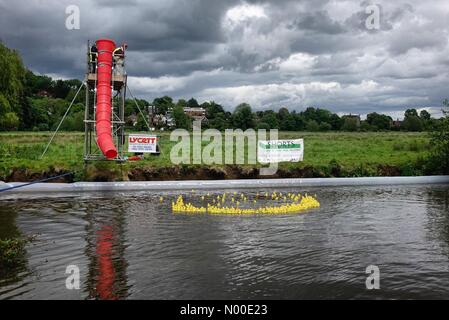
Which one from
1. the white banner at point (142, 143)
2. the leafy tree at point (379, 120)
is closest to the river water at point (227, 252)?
the white banner at point (142, 143)

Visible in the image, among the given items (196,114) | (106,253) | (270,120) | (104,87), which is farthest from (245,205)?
(196,114)

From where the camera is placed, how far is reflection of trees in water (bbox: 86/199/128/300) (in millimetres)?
8914

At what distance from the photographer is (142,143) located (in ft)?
96.2

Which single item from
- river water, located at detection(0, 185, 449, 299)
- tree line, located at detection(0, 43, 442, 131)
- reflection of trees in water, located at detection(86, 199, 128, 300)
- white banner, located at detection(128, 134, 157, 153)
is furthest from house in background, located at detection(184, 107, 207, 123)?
river water, located at detection(0, 185, 449, 299)

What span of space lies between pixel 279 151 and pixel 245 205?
11.1 meters

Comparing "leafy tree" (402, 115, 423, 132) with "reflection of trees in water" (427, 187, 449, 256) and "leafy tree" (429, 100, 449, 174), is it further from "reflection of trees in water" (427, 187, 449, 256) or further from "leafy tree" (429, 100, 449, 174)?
"reflection of trees in water" (427, 187, 449, 256)

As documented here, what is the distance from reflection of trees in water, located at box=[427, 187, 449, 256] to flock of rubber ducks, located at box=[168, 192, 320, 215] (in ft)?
16.2

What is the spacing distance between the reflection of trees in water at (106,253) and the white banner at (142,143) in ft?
33.9

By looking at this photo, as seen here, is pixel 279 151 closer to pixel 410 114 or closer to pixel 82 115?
pixel 82 115

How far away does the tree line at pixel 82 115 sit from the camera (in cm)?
3684

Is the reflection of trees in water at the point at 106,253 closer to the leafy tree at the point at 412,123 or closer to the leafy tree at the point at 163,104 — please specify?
the leafy tree at the point at 412,123
